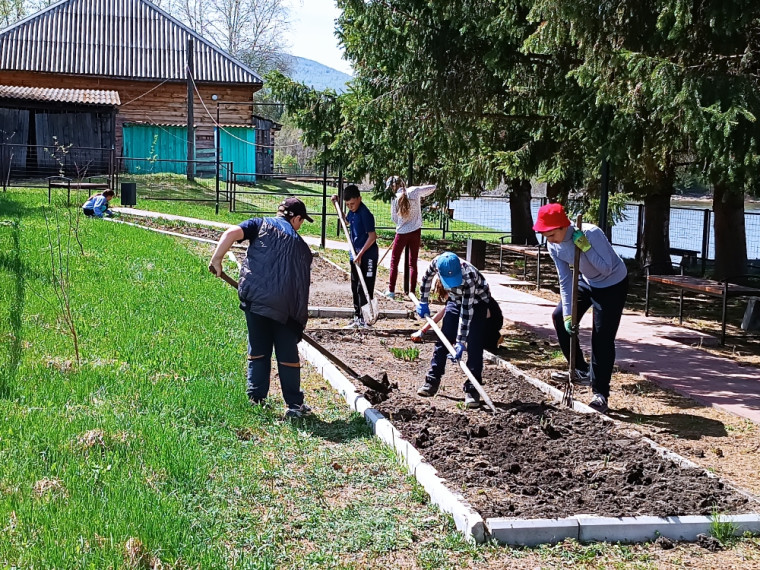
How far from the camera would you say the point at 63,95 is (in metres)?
33.8

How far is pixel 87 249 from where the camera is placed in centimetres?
1480

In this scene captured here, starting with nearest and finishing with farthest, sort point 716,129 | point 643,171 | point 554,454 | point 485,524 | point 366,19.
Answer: point 485,524
point 554,454
point 716,129
point 366,19
point 643,171

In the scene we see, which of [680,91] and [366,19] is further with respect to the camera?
[366,19]

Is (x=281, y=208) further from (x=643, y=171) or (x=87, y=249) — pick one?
(x=87, y=249)

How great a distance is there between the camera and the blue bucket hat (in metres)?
7.14

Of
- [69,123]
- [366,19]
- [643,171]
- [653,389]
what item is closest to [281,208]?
[653,389]

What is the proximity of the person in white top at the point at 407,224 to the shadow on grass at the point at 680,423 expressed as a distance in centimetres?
551

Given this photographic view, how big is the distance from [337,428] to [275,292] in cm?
106

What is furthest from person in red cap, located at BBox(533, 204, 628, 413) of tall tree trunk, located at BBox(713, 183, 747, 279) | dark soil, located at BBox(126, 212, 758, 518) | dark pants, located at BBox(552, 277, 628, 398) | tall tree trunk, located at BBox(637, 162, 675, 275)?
tall tree trunk, located at BBox(637, 162, 675, 275)

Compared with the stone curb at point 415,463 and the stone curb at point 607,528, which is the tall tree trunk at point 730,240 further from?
the stone curb at point 607,528

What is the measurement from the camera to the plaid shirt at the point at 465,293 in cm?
731

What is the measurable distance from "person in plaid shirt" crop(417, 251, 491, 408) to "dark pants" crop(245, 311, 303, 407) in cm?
118

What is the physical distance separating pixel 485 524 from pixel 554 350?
5.60m

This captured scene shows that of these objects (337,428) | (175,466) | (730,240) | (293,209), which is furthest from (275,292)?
(730,240)
